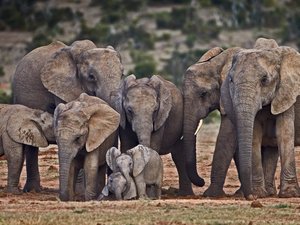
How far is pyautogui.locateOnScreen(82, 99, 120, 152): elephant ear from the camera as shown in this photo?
19797 millimetres

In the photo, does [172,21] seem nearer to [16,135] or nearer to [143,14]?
[143,14]

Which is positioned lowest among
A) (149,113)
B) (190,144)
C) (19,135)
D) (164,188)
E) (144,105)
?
(164,188)

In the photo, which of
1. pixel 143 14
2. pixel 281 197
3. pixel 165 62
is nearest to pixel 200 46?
pixel 165 62

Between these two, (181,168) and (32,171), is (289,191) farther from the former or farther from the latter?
(32,171)

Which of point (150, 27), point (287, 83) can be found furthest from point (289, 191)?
point (150, 27)

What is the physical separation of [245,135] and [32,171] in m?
4.08

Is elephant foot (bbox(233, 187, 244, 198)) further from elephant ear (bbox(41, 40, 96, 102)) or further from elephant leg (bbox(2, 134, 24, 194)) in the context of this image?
elephant leg (bbox(2, 134, 24, 194))

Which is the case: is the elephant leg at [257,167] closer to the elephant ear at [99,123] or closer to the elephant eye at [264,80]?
the elephant eye at [264,80]

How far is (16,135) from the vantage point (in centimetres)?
2095

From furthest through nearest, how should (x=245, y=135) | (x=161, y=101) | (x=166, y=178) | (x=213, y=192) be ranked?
1. (x=166, y=178)
2. (x=213, y=192)
3. (x=161, y=101)
4. (x=245, y=135)

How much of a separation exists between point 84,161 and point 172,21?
41.0m

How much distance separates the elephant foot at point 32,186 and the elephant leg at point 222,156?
94.3 inches

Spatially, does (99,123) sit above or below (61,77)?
below

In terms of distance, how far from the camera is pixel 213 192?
21328 mm
